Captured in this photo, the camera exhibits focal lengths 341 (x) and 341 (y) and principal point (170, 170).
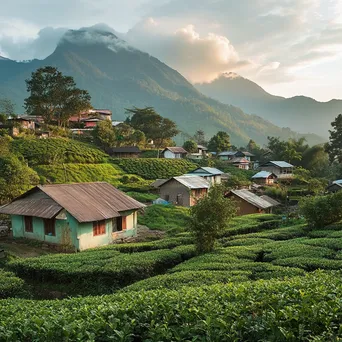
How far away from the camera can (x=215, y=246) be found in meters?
21.9

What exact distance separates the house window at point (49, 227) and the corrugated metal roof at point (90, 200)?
1791 mm

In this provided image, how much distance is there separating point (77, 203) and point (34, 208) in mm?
3354

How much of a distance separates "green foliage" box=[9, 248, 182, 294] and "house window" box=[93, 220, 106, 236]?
5.94 metres

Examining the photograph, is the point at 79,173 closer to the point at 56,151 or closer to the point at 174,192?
the point at 56,151

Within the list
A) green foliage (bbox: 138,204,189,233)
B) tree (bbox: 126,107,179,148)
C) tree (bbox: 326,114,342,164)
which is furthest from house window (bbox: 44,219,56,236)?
tree (bbox: 326,114,342,164)

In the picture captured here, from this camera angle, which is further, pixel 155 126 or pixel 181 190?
pixel 155 126

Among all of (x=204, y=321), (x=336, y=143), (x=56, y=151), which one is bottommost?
(x=204, y=321)

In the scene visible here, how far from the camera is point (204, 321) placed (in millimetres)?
5797

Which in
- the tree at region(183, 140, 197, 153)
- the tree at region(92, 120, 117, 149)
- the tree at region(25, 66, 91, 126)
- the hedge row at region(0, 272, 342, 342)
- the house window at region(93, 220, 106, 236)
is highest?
the tree at region(25, 66, 91, 126)

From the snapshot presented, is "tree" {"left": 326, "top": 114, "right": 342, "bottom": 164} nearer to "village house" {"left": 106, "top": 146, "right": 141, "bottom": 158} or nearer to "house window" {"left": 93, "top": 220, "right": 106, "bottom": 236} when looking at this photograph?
"village house" {"left": 106, "top": 146, "right": 141, "bottom": 158}

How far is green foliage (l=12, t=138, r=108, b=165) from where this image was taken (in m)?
53.0

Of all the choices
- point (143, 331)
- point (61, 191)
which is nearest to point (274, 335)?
point (143, 331)

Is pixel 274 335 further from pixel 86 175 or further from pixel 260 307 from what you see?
pixel 86 175

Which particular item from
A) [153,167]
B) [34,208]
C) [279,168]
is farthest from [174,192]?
[279,168]
